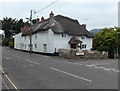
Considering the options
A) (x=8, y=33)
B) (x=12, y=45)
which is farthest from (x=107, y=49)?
(x=8, y=33)

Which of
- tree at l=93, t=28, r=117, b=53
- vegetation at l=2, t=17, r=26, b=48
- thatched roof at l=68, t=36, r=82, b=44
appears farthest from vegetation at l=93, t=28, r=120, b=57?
vegetation at l=2, t=17, r=26, b=48

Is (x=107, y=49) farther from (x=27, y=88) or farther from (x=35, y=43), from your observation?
(x=27, y=88)

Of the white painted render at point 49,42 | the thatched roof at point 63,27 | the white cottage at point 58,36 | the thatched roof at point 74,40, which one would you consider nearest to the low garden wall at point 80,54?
the white painted render at point 49,42

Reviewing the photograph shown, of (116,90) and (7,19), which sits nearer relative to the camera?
(116,90)

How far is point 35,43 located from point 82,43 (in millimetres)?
10977

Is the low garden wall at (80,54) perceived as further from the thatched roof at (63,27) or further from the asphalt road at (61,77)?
the asphalt road at (61,77)

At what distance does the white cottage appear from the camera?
3669 cm

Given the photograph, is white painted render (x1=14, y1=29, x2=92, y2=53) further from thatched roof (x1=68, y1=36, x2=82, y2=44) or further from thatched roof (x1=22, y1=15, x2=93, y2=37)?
thatched roof (x1=22, y1=15, x2=93, y2=37)

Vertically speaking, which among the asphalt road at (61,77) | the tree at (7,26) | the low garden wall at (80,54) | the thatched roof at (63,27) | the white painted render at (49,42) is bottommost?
the asphalt road at (61,77)

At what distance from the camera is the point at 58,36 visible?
36969mm

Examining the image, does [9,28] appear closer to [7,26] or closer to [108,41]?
[7,26]

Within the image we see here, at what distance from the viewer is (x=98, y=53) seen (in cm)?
3366

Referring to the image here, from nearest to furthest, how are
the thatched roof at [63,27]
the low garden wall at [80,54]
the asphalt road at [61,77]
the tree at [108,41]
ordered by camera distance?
1. the asphalt road at [61,77]
2. the low garden wall at [80,54]
3. the thatched roof at [63,27]
4. the tree at [108,41]

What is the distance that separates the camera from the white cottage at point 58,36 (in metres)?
36.7
